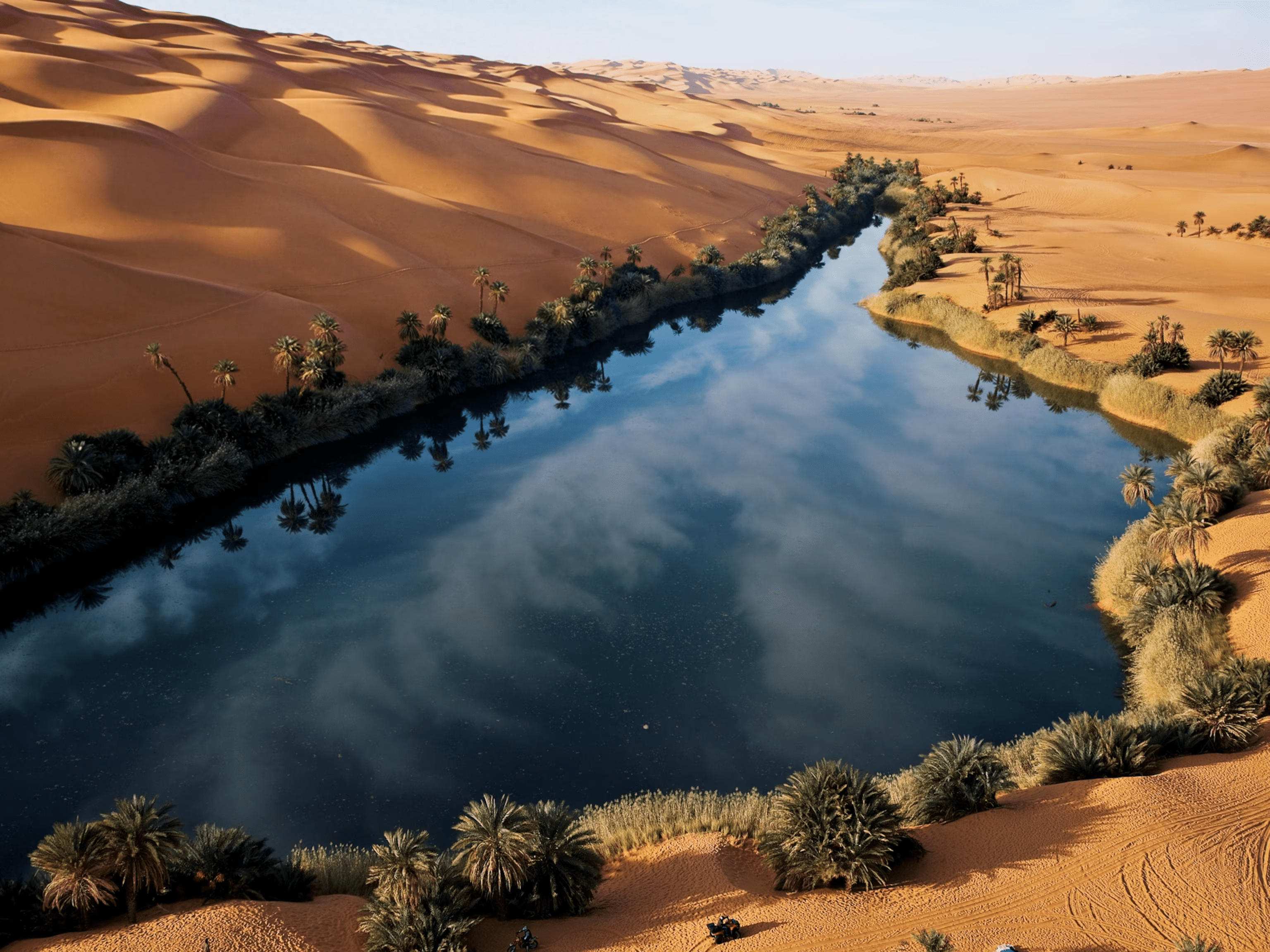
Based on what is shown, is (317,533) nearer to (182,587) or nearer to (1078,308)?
(182,587)

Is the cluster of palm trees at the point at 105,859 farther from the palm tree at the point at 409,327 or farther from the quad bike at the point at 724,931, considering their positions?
the palm tree at the point at 409,327

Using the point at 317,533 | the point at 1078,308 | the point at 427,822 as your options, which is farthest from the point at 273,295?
the point at 1078,308

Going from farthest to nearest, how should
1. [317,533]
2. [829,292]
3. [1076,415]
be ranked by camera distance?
[829,292] → [1076,415] → [317,533]

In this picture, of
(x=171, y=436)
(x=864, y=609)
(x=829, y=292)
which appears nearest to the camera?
(x=864, y=609)

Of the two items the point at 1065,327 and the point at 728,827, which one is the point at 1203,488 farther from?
the point at 1065,327

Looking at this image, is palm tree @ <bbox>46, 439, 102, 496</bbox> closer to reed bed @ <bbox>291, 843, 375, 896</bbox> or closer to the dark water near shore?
the dark water near shore

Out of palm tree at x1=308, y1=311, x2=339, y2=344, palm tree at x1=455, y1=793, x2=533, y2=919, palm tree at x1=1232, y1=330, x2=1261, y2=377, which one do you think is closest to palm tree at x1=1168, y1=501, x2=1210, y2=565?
palm tree at x1=1232, y1=330, x2=1261, y2=377

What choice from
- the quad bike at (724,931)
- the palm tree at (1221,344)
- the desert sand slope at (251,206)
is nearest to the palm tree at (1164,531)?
the quad bike at (724,931)
